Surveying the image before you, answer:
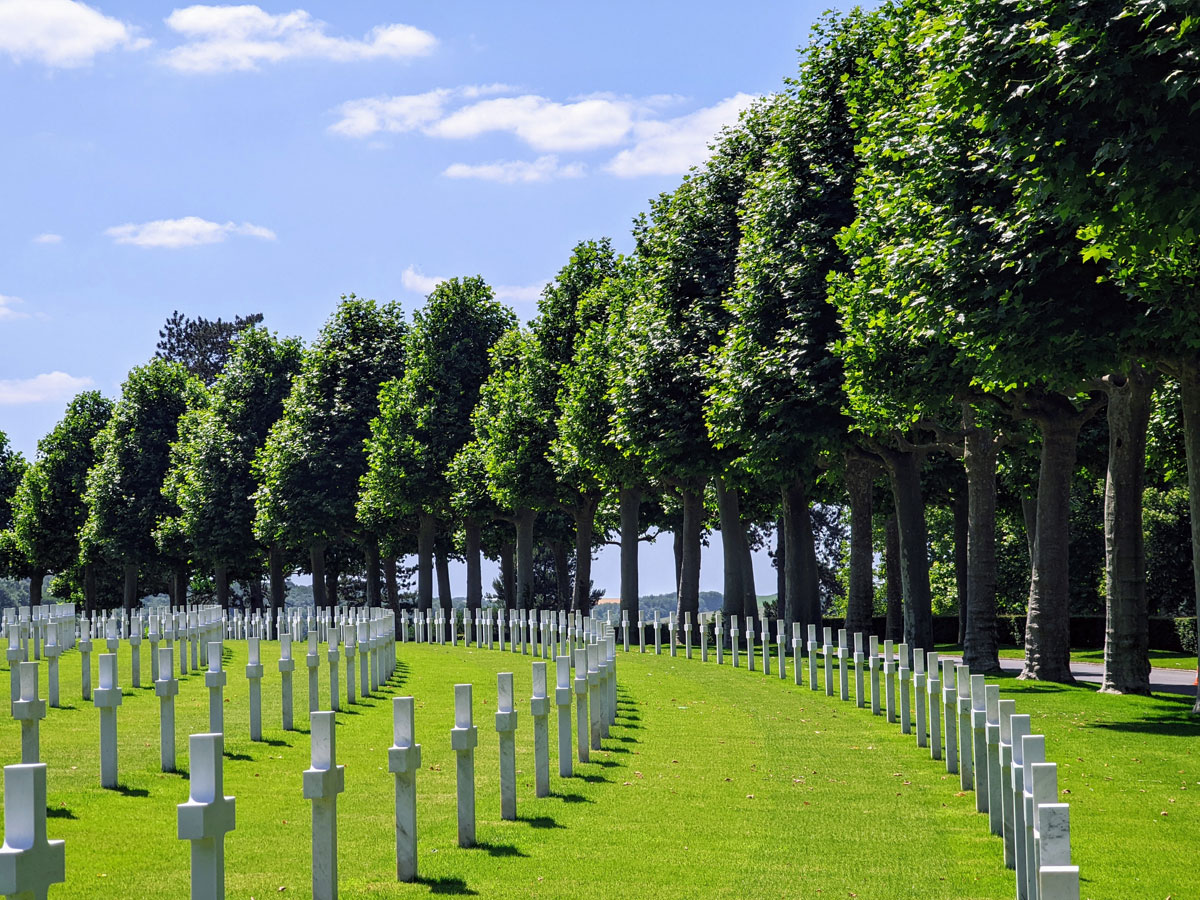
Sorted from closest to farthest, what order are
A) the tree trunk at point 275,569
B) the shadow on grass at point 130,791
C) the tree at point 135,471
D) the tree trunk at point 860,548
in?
the shadow on grass at point 130,791 → the tree trunk at point 860,548 → the tree trunk at point 275,569 → the tree at point 135,471

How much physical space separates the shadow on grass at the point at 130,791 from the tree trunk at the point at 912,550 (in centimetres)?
2153

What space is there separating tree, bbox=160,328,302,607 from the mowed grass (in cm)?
4680

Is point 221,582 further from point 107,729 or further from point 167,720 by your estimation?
point 107,729

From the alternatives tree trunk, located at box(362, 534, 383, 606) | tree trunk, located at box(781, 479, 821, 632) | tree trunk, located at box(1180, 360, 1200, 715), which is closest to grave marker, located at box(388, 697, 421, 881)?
tree trunk, located at box(1180, 360, 1200, 715)

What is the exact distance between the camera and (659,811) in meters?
11.9

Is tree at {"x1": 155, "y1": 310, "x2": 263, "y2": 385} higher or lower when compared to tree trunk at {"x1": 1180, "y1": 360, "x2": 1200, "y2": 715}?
higher

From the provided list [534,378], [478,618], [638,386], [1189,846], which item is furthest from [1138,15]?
[534,378]

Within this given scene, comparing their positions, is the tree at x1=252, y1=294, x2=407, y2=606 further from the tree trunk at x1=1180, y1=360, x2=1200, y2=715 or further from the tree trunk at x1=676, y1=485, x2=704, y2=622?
the tree trunk at x1=1180, y1=360, x2=1200, y2=715

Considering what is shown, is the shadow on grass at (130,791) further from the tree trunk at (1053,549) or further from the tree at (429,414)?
the tree at (429,414)

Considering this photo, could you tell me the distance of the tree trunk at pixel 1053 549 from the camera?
85.7 ft

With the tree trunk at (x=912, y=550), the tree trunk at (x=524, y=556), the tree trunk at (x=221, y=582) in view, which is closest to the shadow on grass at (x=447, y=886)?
the tree trunk at (x=912, y=550)

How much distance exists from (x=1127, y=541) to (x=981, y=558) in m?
→ 4.95

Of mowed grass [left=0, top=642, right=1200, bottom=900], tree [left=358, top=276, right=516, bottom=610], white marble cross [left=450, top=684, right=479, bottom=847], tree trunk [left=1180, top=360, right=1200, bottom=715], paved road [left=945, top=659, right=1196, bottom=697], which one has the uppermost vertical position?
tree [left=358, top=276, right=516, bottom=610]

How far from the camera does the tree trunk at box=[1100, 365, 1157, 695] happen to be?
78.7 ft
